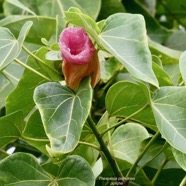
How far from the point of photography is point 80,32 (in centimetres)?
78

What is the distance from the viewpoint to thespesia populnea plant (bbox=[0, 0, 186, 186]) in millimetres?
774

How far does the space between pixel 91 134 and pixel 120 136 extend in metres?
0.07

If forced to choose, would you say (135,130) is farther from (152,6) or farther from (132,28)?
(152,6)

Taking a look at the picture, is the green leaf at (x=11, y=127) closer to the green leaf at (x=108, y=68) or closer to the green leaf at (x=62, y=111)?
the green leaf at (x=62, y=111)

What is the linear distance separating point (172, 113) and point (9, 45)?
0.74 feet

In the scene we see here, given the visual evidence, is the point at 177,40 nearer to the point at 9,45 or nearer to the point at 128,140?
the point at 128,140

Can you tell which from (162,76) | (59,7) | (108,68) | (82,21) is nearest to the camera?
(82,21)

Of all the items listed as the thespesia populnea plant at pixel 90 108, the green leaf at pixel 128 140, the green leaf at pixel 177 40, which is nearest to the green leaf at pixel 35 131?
the thespesia populnea plant at pixel 90 108

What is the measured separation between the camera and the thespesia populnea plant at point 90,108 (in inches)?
30.5

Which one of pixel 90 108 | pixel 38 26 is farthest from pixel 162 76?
pixel 38 26

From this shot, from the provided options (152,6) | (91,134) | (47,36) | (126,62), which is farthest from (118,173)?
(152,6)

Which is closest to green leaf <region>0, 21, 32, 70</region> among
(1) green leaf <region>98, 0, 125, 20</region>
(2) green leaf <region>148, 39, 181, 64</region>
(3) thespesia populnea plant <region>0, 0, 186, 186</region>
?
(3) thespesia populnea plant <region>0, 0, 186, 186</region>

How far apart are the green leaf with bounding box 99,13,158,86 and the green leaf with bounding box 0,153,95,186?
139 millimetres

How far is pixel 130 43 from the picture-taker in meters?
0.79
